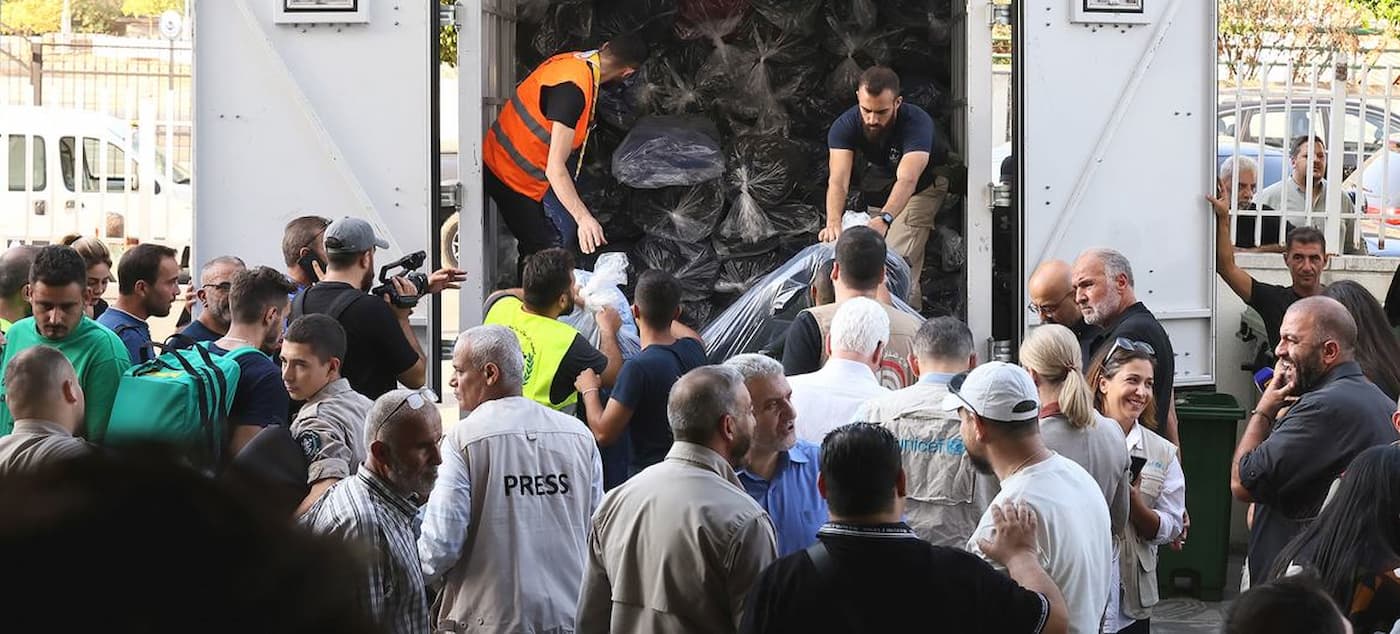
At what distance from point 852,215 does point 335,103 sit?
2431mm

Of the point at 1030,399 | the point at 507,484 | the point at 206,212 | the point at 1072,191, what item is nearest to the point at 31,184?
the point at 206,212

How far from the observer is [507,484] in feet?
13.5

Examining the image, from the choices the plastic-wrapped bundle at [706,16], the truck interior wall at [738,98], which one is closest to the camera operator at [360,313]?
the truck interior wall at [738,98]

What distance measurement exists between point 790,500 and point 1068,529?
814 millimetres

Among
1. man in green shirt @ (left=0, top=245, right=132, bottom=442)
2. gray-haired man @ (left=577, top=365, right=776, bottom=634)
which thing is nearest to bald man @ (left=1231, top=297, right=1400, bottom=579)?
gray-haired man @ (left=577, top=365, right=776, bottom=634)

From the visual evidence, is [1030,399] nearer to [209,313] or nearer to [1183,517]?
[1183,517]

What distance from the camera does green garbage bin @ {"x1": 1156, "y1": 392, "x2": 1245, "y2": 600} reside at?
282 inches

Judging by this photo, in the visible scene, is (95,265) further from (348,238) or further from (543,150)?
(543,150)

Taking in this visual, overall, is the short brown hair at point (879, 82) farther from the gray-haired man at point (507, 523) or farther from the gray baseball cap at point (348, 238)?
the gray-haired man at point (507, 523)

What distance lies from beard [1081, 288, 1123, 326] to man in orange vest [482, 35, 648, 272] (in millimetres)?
2614

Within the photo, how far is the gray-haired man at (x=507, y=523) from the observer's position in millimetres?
4094

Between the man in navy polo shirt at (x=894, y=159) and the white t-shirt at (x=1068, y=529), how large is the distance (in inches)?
156

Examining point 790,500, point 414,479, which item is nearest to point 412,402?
point 414,479

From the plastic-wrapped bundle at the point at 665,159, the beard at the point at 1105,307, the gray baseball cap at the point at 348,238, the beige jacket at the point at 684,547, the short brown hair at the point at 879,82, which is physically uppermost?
the short brown hair at the point at 879,82
